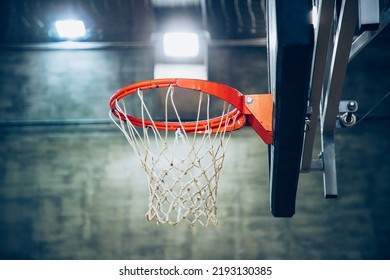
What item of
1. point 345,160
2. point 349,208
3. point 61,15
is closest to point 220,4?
point 61,15

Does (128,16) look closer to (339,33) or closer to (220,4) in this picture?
(220,4)

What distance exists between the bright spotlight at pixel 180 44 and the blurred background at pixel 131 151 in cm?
3

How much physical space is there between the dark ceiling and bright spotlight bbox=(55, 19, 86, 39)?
55 mm

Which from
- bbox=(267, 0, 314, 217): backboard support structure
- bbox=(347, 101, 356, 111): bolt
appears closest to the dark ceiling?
bbox=(347, 101, 356, 111): bolt

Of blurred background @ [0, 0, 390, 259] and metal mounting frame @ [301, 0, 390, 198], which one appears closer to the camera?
metal mounting frame @ [301, 0, 390, 198]

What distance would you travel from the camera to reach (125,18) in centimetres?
531

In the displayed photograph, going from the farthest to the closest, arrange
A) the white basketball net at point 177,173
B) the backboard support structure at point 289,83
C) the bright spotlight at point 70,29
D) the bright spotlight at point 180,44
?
the bright spotlight at point 70,29 → the bright spotlight at point 180,44 → the white basketball net at point 177,173 → the backboard support structure at point 289,83

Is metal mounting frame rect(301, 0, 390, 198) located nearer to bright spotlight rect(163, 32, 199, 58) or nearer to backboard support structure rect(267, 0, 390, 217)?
backboard support structure rect(267, 0, 390, 217)

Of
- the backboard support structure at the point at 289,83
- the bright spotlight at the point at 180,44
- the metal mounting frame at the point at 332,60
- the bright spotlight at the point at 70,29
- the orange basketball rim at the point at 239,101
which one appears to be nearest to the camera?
the backboard support structure at the point at 289,83

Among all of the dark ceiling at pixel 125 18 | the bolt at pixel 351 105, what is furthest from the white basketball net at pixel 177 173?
the dark ceiling at pixel 125 18

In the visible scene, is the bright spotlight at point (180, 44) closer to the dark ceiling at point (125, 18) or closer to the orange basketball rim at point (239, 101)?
the dark ceiling at point (125, 18)

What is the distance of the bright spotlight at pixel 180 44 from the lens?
4.95 meters

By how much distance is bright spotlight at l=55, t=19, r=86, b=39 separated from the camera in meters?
5.28
